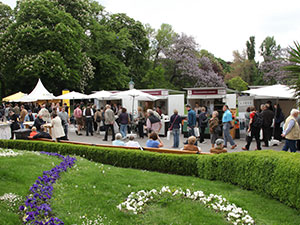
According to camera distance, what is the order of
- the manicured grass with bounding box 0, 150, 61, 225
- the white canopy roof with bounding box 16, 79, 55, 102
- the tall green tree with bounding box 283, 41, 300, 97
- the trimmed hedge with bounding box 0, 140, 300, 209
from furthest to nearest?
1. the white canopy roof with bounding box 16, 79, 55, 102
2. the tall green tree with bounding box 283, 41, 300, 97
3. the trimmed hedge with bounding box 0, 140, 300, 209
4. the manicured grass with bounding box 0, 150, 61, 225

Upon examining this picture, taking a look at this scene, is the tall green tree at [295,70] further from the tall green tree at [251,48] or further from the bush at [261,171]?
the tall green tree at [251,48]

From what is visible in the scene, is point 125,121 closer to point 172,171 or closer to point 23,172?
point 172,171

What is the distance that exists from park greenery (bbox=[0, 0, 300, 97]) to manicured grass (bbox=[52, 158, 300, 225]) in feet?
75.3

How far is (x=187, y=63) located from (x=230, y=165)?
4132 cm

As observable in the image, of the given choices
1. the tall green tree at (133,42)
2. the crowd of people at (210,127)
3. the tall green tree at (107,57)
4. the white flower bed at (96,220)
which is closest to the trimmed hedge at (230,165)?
the crowd of people at (210,127)

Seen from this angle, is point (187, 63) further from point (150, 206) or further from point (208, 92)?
point (150, 206)

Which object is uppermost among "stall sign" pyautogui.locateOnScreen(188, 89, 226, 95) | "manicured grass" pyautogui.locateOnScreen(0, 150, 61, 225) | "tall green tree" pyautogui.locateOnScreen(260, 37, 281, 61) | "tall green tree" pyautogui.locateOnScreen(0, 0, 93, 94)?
"tall green tree" pyautogui.locateOnScreen(260, 37, 281, 61)

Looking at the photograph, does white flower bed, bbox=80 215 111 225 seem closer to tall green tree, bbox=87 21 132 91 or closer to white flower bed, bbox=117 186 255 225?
white flower bed, bbox=117 186 255 225

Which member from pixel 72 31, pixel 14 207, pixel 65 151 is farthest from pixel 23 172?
pixel 72 31

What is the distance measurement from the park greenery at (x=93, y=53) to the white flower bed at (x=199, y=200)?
23.6 meters

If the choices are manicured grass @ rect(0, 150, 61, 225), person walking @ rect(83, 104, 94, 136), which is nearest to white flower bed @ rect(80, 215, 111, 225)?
manicured grass @ rect(0, 150, 61, 225)

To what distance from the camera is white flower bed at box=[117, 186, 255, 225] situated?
502 centimetres

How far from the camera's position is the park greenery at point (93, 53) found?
99.8 feet

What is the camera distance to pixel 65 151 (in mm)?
10055
